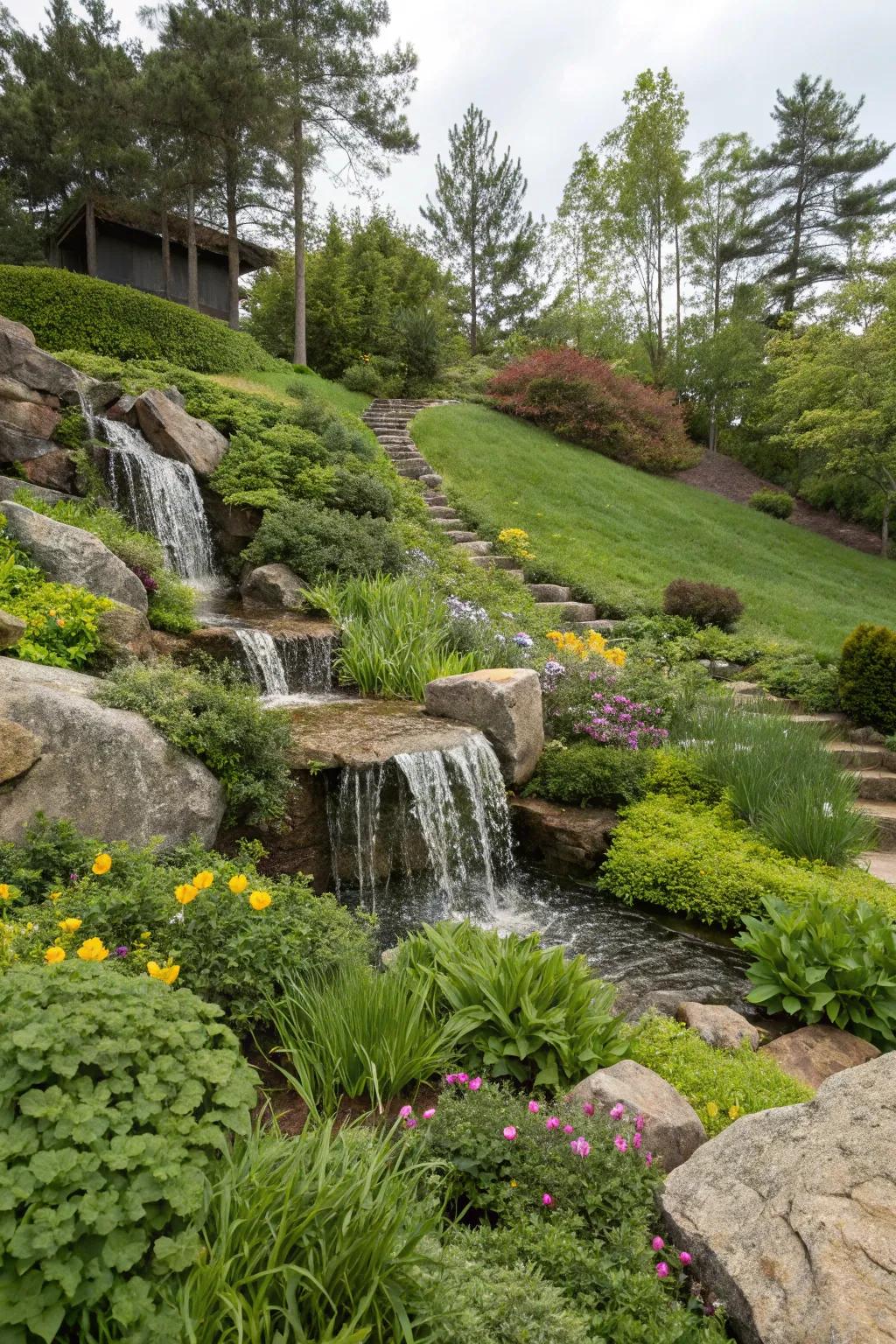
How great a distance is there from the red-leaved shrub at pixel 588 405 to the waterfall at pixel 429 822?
1380 cm

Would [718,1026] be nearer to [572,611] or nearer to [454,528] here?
[572,611]

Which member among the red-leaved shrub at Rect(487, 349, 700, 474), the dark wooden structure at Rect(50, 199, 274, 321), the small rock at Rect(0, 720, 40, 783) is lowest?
the small rock at Rect(0, 720, 40, 783)

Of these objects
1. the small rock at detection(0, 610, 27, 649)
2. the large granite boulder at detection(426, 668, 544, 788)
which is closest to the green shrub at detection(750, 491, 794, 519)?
the large granite boulder at detection(426, 668, 544, 788)

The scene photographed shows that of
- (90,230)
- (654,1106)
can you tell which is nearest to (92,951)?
(654,1106)

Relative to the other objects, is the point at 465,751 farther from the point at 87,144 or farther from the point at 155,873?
the point at 87,144

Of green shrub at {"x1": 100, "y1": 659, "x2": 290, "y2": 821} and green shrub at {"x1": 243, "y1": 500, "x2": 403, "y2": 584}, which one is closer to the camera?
green shrub at {"x1": 100, "y1": 659, "x2": 290, "y2": 821}

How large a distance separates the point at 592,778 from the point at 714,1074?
2.98m

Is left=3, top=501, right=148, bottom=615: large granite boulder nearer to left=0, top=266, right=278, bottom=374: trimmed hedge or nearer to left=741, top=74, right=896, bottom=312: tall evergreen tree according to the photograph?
left=0, top=266, right=278, bottom=374: trimmed hedge

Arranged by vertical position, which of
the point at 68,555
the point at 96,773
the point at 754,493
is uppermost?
the point at 754,493

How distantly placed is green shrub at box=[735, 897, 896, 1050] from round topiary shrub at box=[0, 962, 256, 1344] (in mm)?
2727

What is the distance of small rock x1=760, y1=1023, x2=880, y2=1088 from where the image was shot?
3.11 meters

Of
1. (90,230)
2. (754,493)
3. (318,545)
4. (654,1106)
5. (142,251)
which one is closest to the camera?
(654,1106)

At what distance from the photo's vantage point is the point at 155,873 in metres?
3.09

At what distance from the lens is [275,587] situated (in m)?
7.96
